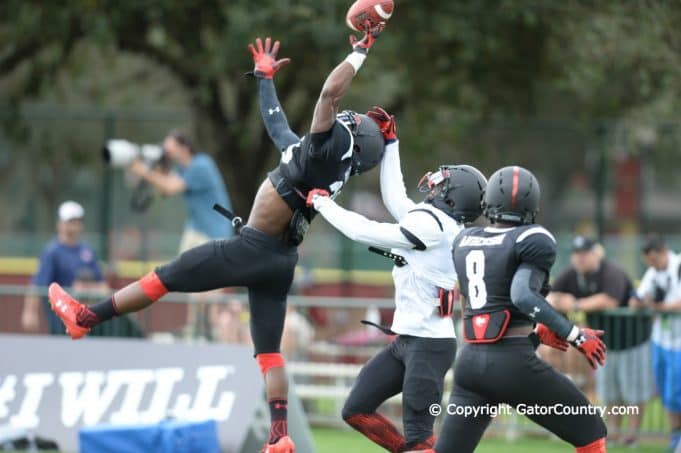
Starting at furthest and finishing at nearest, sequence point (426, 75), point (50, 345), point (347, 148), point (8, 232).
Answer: point (8, 232) → point (426, 75) → point (50, 345) → point (347, 148)

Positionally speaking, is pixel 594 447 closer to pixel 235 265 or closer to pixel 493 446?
pixel 235 265

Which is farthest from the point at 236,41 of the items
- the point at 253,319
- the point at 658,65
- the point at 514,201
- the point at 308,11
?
the point at 514,201

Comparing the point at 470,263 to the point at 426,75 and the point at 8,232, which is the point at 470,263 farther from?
the point at 8,232

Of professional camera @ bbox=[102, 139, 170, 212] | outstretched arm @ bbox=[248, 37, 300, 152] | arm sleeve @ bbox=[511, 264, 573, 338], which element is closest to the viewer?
arm sleeve @ bbox=[511, 264, 573, 338]

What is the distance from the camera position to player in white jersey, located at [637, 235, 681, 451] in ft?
36.3

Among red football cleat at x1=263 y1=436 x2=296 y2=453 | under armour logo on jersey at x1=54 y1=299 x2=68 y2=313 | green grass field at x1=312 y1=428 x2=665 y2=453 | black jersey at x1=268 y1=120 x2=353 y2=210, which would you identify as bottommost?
green grass field at x1=312 y1=428 x2=665 y2=453

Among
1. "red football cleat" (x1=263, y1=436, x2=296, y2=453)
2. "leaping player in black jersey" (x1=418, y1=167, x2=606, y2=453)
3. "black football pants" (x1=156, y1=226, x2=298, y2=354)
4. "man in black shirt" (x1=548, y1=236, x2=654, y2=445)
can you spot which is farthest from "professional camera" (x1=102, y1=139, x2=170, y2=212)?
"leaping player in black jersey" (x1=418, y1=167, x2=606, y2=453)

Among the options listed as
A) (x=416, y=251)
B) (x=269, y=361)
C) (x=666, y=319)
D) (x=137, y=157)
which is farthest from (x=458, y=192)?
(x=137, y=157)

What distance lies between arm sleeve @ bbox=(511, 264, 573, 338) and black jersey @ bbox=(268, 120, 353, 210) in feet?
4.54

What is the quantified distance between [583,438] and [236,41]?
915cm

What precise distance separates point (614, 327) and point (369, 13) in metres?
5.21

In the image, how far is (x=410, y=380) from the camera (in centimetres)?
743

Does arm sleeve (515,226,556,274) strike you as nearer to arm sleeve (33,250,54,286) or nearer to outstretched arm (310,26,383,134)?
outstretched arm (310,26,383,134)

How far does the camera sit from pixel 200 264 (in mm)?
7609
